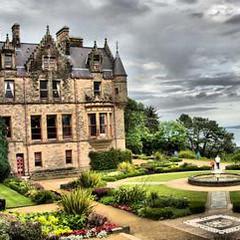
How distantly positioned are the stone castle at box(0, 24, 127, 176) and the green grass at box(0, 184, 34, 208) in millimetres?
9931

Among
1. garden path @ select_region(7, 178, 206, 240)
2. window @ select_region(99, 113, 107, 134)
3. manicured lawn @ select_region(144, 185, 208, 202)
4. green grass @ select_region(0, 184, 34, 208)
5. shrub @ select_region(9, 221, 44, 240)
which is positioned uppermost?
window @ select_region(99, 113, 107, 134)

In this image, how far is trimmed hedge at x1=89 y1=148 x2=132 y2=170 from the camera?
148ft

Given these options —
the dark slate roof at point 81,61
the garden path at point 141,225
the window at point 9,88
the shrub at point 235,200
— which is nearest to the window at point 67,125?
the dark slate roof at point 81,61

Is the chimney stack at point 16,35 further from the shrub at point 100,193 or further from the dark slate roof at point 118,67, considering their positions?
the shrub at point 100,193

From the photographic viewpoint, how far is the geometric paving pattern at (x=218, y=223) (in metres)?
17.9

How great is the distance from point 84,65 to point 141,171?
13.5 metres

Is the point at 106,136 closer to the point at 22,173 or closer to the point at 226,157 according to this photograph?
the point at 22,173

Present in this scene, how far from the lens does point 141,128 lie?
65.4m

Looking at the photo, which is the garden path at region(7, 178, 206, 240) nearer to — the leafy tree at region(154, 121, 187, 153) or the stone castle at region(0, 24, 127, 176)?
the stone castle at region(0, 24, 127, 176)

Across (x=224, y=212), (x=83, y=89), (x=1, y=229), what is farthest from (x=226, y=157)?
(x=1, y=229)

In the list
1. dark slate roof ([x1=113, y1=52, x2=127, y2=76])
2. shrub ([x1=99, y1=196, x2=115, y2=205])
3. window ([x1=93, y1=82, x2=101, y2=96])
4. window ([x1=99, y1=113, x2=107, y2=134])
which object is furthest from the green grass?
dark slate roof ([x1=113, y1=52, x2=127, y2=76])

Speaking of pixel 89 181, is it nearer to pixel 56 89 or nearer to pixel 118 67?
pixel 56 89

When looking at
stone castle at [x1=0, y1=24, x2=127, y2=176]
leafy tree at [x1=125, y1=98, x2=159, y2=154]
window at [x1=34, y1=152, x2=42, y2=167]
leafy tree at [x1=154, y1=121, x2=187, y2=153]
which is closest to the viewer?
stone castle at [x1=0, y1=24, x2=127, y2=176]

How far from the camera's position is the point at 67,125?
4497 centimetres
